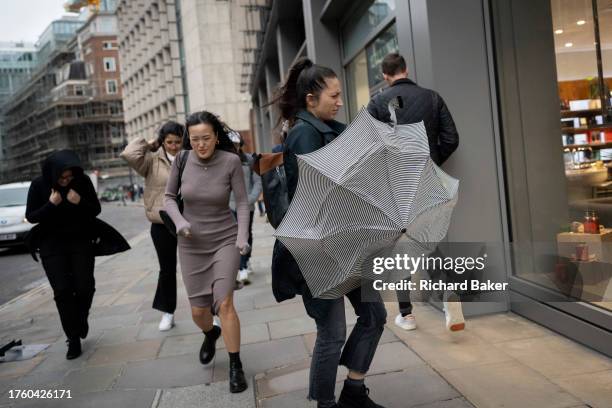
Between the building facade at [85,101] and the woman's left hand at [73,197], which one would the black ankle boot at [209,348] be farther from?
the building facade at [85,101]

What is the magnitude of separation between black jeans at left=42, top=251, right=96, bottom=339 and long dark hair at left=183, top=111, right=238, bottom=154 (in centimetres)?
168

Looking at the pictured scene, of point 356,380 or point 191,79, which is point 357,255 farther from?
point 191,79

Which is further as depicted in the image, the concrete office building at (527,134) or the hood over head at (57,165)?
the hood over head at (57,165)

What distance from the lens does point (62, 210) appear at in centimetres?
480

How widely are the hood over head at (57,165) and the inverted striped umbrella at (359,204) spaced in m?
3.03

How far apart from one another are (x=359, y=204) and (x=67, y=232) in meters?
3.55

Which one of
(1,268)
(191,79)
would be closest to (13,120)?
(191,79)

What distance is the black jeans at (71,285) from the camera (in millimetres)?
4867

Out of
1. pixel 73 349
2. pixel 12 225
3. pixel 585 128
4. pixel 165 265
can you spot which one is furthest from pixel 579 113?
Answer: pixel 12 225

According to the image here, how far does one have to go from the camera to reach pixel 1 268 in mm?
12312

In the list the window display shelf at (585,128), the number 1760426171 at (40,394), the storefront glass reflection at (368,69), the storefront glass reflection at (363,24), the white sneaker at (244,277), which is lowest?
the number 1760426171 at (40,394)

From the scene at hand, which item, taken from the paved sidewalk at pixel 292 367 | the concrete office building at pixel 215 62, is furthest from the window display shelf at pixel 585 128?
the concrete office building at pixel 215 62

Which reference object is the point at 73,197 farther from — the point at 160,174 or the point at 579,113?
the point at 579,113

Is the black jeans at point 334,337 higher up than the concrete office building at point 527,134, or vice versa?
the concrete office building at point 527,134
